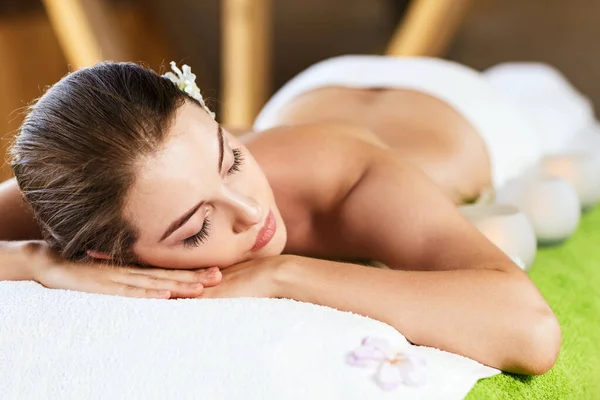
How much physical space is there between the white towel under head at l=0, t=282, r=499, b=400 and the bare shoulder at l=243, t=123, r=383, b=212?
0.39 m

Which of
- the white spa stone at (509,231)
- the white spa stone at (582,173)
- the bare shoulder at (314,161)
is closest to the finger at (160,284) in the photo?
the bare shoulder at (314,161)

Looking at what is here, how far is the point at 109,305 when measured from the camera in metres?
1.14

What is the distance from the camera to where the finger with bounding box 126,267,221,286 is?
4.04 feet

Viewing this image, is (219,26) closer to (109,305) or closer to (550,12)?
(550,12)

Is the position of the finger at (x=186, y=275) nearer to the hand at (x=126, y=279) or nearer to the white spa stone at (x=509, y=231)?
the hand at (x=126, y=279)

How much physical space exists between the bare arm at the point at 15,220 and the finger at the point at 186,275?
0.39 m

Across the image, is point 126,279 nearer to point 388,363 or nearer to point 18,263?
point 18,263

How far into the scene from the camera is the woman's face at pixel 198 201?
3.77 feet

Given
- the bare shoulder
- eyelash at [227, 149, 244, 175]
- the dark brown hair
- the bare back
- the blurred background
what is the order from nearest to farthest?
the dark brown hair < eyelash at [227, 149, 244, 175] < the bare shoulder < the bare back < the blurred background

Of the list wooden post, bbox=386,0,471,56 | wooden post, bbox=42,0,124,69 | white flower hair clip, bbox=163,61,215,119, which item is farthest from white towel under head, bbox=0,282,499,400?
wooden post, bbox=42,0,124,69

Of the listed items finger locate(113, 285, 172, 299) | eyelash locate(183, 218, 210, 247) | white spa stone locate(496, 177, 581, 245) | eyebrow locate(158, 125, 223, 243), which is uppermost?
eyebrow locate(158, 125, 223, 243)

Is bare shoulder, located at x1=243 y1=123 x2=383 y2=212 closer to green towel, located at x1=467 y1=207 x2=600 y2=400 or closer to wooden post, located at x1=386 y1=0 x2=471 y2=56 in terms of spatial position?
green towel, located at x1=467 y1=207 x2=600 y2=400

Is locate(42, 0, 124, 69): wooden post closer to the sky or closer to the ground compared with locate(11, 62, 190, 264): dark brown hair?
closer to the ground

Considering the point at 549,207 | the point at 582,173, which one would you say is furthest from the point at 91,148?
the point at 582,173
